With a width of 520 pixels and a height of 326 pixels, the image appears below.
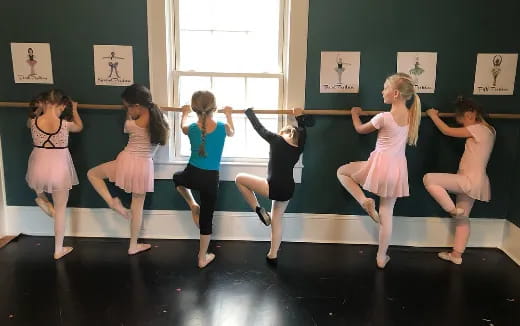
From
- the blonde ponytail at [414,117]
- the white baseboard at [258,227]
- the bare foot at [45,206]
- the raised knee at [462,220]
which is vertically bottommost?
the white baseboard at [258,227]

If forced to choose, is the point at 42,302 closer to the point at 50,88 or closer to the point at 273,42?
the point at 50,88

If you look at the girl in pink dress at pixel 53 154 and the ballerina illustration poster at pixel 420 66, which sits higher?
the ballerina illustration poster at pixel 420 66

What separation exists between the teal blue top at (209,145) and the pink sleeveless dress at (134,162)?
0.35 meters

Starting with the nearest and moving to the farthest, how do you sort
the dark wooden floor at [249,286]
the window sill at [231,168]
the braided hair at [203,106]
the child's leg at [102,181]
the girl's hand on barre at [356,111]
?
the dark wooden floor at [249,286], the braided hair at [203,106], the child's leg at [102,181], the girl's hand on barre at [356,111], the window sill at [231,168]

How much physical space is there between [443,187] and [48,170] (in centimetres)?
271

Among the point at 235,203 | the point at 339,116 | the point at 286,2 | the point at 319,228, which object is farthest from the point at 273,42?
the point at 319,228

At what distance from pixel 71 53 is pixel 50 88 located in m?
0.31

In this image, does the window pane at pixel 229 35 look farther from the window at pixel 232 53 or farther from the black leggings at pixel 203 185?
the black leggings at pixel 203 185

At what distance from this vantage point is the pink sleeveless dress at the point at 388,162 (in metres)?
2.85

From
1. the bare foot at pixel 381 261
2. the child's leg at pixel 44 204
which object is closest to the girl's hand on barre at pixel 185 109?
the child's leg at pixel 44 204

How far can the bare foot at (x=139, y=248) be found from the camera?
3131 millimetres

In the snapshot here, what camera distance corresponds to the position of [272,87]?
3291mm

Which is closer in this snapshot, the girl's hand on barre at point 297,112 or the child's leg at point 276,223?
the child's leg at point 276,223

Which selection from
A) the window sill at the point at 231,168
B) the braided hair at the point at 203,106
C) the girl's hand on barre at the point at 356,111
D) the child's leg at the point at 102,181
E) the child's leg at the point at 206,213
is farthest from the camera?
the window sill at the point at 231,168
